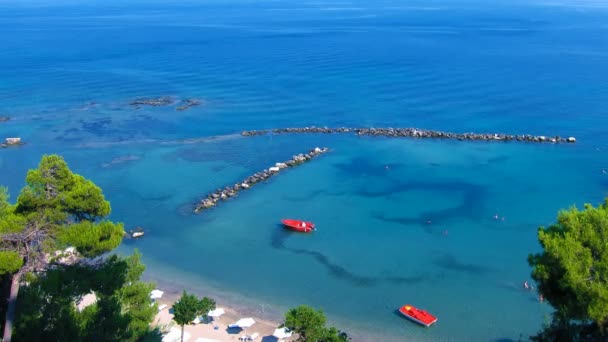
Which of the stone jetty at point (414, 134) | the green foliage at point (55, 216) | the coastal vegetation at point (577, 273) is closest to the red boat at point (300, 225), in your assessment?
the green foliage at point (55, 216)

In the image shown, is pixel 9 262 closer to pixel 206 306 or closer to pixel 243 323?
pixel 206 306

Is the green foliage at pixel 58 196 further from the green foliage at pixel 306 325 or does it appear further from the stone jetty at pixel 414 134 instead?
the stone jetty at pixel 414 134

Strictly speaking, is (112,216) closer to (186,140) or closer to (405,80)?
(186,140)

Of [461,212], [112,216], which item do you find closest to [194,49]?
[112,216]

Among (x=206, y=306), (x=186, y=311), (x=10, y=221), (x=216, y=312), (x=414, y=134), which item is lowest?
(x=216, y=312)

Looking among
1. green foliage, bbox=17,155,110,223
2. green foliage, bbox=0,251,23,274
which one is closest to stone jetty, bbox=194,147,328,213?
green foliage, bbox=17,155,110,223

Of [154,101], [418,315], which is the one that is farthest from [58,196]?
[154,101]
